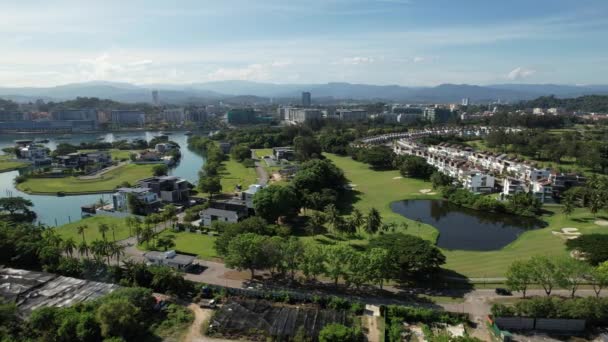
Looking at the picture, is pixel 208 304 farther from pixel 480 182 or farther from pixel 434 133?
pixel 434 133

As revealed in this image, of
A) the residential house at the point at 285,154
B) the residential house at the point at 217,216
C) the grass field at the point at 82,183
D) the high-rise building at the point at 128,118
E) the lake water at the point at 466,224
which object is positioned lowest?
the lake water at the point at 466,224

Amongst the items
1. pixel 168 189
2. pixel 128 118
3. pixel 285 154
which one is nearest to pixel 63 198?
pixel 168 189

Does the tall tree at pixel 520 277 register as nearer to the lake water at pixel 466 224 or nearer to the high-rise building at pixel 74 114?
the lake water at pixel 466 224

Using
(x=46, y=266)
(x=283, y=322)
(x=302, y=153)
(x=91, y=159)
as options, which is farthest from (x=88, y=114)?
(x=283, y=322)

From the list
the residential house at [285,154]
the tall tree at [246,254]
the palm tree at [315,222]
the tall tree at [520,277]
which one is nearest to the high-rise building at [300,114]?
the residential house at [285,154]

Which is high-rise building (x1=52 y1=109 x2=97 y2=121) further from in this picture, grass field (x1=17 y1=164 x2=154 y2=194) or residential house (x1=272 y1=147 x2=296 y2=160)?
residential house (x1=272 y1=147 x2=296 y2=160)

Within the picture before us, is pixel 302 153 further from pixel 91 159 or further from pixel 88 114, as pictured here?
pixel 88 114
